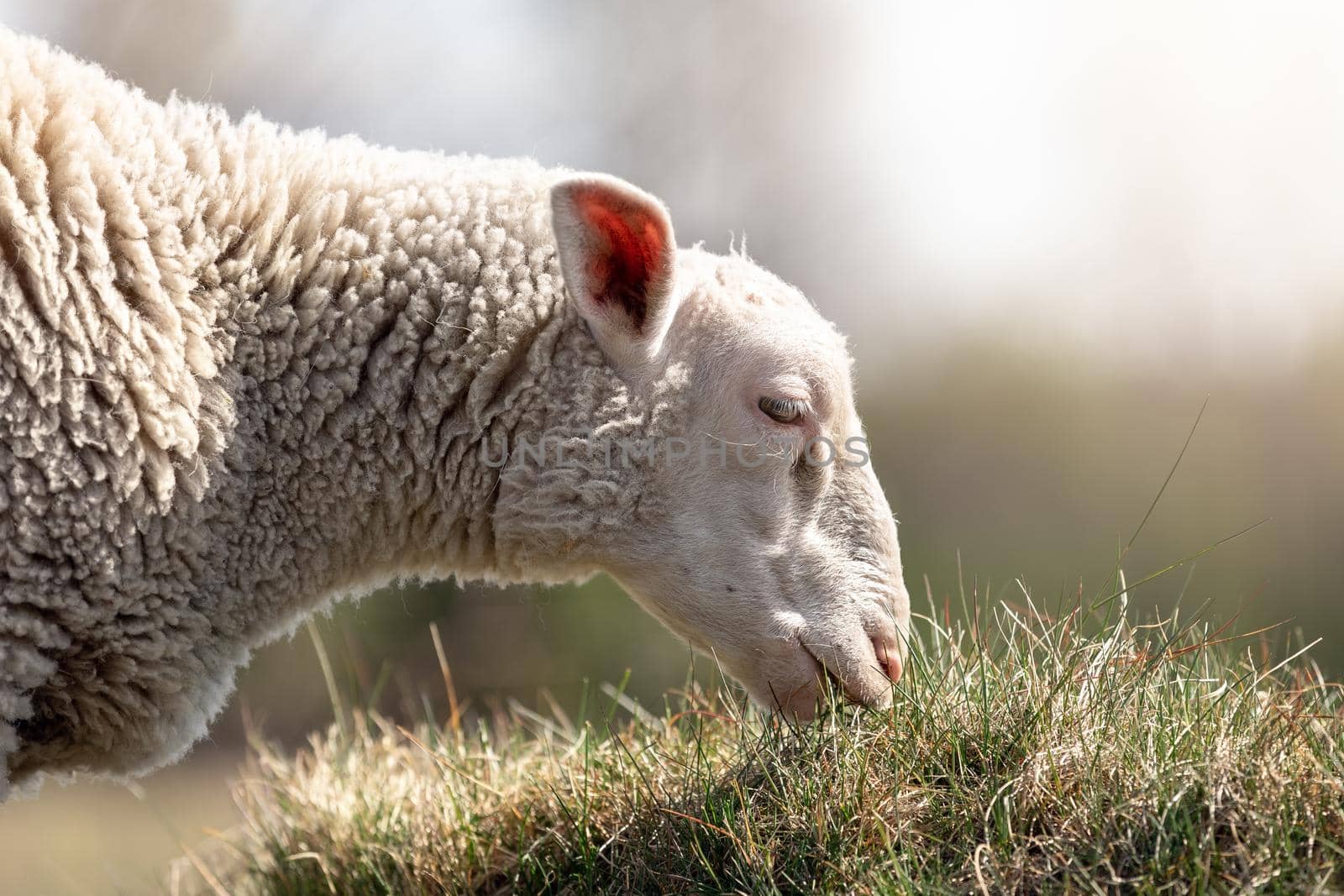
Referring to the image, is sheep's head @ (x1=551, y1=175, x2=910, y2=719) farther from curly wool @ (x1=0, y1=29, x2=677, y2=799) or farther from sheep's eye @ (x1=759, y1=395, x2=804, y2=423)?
curly wool @ (x1=0, y1=29, x2=677, y2=799)

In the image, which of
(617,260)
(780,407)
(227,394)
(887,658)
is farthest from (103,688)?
→ (887,658)

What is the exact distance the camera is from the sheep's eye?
8.90 ft

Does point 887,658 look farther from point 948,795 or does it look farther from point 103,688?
point 103,688

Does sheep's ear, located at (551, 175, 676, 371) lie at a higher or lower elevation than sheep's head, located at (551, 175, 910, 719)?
higher

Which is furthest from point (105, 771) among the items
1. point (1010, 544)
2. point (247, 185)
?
point (1010, 544)

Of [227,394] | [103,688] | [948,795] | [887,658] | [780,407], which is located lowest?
[948,795]

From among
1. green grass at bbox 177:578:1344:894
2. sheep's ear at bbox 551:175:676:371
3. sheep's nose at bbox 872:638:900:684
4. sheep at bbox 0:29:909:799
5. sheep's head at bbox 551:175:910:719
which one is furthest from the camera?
sheep's nose at bbox 872:638:900:684

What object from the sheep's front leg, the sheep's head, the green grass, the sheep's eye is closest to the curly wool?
the sheep's front leg

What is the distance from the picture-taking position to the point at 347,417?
8.34 ft

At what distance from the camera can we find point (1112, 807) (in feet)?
7.38

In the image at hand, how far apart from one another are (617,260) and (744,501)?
0.67 metres

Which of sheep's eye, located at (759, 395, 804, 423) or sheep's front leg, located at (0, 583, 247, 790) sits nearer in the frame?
sheep's front leg, located at (0, 583, 247, 790)

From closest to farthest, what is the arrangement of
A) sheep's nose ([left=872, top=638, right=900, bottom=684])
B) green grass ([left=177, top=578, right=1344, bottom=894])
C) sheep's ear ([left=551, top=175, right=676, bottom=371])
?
green grass ([left=177, top=578, right=1344, bottom=894]), sheep's ear ([left=551, top=175, right=676, bottom=371]), sheep's nose ([left=872, top=638, right=900, bottom=684])

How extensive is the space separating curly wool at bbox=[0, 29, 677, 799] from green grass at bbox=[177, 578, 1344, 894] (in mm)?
713
